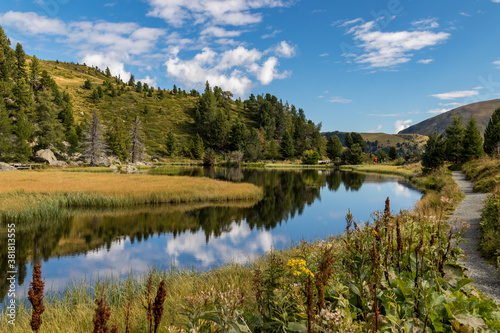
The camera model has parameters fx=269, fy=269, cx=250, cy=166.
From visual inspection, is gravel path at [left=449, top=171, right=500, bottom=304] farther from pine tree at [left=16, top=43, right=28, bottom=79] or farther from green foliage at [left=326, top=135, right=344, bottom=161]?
green foliage at [left=326, top=135, right=344, bottom=161]

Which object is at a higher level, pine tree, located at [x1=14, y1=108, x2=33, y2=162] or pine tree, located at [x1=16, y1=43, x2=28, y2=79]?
pine tree, located at [x1=16, y1=43, x2=28, y2=79]

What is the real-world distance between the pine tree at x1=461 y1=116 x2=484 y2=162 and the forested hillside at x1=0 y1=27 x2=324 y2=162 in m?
69.0

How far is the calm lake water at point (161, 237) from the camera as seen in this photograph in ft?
39.5

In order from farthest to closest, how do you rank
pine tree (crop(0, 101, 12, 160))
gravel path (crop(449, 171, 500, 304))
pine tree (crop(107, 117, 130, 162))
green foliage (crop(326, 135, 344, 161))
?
green foliage (crop(326, 135, 344, 161)), pine tree (crop(107, 117, 130, 162)), pine tree (crop(0, 101, 12, 160)), gravel path (crop(449, 171, 500, 304))

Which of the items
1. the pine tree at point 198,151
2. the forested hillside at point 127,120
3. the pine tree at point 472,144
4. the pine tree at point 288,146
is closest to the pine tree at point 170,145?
the forested hillside at point 127,120

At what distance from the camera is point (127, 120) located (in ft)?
382

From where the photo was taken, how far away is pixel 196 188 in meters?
30.2

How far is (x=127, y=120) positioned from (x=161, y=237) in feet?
372

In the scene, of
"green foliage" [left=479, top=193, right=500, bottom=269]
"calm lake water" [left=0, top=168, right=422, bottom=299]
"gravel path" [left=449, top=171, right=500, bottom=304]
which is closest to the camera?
"gravel path" [left=449, top=171, right=500, bottom=304]

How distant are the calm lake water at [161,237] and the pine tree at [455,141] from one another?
2845 cm

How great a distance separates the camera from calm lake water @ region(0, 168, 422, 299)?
12039mm

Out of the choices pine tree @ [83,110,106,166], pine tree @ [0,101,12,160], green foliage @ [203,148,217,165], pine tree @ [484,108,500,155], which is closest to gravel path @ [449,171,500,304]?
pine tree @ [484,108,500,155]

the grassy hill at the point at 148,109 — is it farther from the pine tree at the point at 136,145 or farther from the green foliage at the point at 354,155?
the green foliage at the point at 354,155

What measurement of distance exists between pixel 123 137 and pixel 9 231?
228ft
